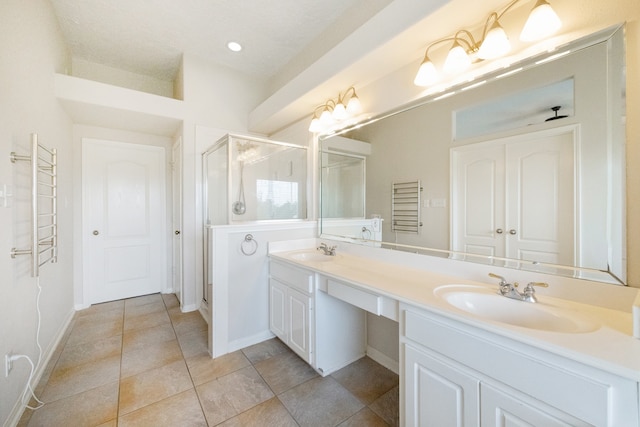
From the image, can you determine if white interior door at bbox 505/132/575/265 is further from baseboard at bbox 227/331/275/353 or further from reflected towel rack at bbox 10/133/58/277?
reflected towel rack at bbox 10/133/58/277

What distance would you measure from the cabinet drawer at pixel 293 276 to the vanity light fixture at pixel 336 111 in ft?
4.43

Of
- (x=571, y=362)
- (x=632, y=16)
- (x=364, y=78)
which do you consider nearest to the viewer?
(x=571, y=362)

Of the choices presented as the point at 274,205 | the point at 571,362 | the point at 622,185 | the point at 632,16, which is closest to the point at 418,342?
the point at 571,362

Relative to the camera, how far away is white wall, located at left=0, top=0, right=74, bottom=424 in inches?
53.9

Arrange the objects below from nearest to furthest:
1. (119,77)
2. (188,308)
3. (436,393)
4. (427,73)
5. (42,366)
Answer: (436,393), (427,73), (42,366), (188,308), (119,77)

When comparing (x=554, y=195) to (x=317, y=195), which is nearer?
(x=554, y=195)

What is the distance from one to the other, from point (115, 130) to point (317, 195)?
2.89 metres

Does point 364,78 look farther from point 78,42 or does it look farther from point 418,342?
point 78,42

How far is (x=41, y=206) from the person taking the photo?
2.02m

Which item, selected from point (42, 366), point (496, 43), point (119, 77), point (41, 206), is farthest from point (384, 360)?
point (119, 77)

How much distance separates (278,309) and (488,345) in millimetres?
1664

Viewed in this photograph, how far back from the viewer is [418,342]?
3.79 feet

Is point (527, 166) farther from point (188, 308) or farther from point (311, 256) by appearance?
point (188, 308)

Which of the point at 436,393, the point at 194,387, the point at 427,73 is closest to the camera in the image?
the point at 436,393
